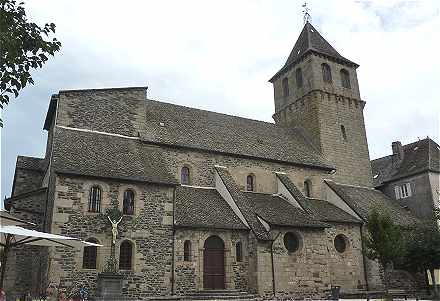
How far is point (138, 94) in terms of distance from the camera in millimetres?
26375

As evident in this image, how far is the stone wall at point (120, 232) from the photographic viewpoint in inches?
733

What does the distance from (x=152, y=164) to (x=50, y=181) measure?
526cm

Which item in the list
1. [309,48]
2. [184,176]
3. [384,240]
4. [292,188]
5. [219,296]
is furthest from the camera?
[309,48]

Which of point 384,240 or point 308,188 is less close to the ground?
point 308,188

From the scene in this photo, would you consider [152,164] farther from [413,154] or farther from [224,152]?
[413,154]

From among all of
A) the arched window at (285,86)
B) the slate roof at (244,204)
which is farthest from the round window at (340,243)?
the arched window at (285,86)

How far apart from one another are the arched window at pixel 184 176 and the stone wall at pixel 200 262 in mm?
4558

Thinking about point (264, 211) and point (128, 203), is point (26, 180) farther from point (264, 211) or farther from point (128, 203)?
point (264, 211)

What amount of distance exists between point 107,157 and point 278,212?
1002 cm

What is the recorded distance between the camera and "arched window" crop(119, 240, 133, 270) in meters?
19.8

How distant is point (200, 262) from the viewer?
2144 centimetres

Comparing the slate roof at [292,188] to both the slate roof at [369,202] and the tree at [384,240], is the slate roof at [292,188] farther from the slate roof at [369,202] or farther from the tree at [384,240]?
the tree at [384,240]

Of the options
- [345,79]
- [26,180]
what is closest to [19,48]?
[26,180]

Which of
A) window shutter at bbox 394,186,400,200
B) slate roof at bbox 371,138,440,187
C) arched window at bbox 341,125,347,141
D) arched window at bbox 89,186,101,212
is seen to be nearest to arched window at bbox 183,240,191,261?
arched window at bbox 89,186,101,212
